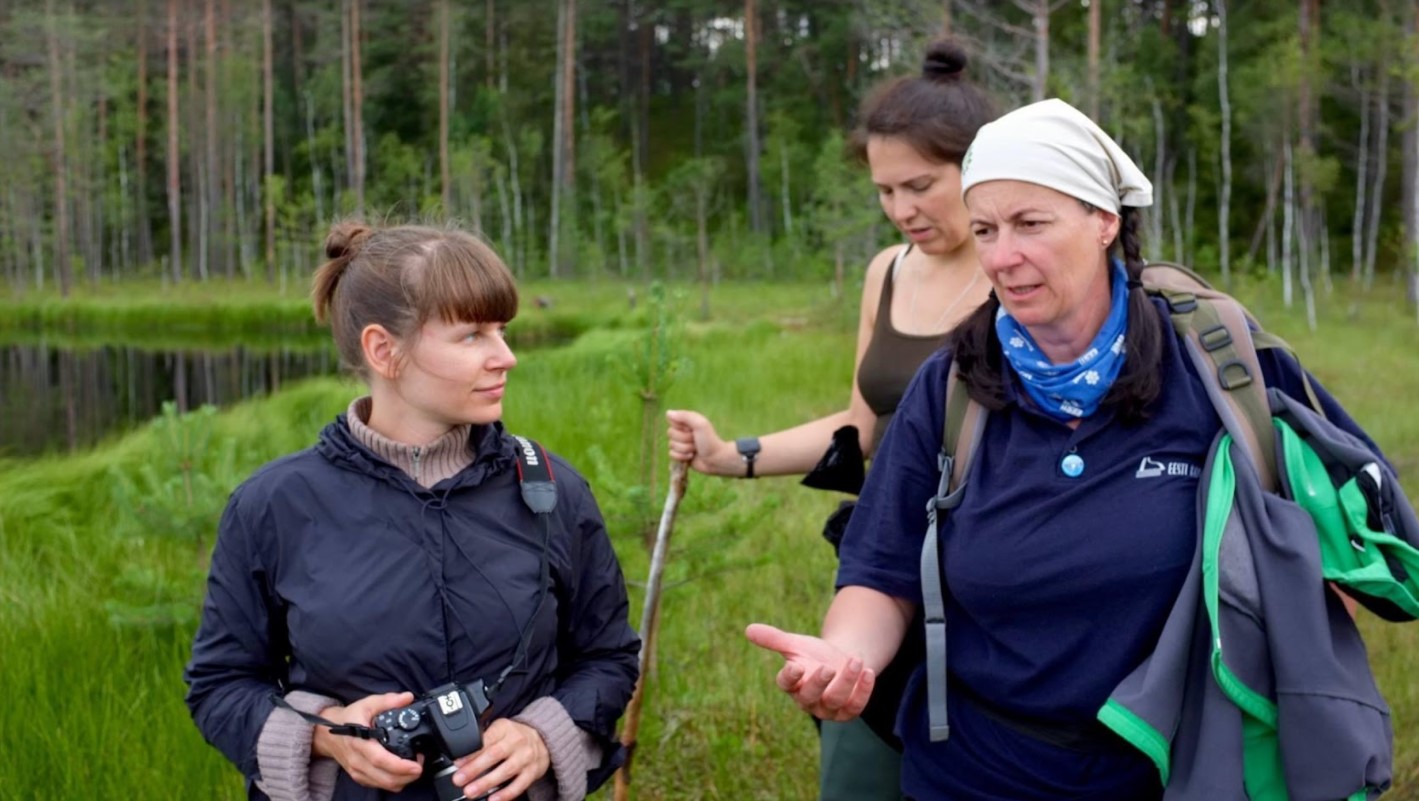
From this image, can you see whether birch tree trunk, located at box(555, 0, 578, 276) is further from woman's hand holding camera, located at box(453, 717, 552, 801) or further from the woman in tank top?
woman's hand holding camera, located at box(453, 717, 552, 801)

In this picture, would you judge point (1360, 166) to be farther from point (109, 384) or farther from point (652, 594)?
point (652, 594)

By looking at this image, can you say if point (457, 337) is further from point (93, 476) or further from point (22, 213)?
point (22, 213)

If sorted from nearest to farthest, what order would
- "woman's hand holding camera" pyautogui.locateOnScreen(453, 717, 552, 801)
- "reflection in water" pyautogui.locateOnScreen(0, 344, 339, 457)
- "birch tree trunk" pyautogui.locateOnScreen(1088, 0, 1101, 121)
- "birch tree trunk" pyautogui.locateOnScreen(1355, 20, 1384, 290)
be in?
"woman's hand holding camera" pyautogui.locateOnScreen(453, 717, 552, 801)
"reflection in water" pyautogui.locateOnScreen(0, 344, 339, 457)
"birch tree trunk" pyautogui.locateOnScreen(1088, 0, 1101, 121)
"birch tree trunk" pyautogui.locateOnScreen(1355, 20, 1384, 290)

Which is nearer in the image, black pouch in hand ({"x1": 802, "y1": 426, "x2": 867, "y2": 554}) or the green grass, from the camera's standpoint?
black pouch in hand ({"x1": 802, "y1": 426, "x2": 867, "y2": 554})

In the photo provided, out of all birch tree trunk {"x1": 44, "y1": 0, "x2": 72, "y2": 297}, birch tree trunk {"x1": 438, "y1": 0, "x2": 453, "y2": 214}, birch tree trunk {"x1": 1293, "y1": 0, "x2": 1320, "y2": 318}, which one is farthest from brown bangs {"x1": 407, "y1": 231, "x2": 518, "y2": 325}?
birch tree trunk {"x1": 44, "y1": 0, "x2": 72, "y2": 297}

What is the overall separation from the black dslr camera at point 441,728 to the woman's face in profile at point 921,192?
1238mm

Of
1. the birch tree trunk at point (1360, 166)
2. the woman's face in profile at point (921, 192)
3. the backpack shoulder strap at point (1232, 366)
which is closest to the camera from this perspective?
the backpack shoulder strap at point (1232, 366)

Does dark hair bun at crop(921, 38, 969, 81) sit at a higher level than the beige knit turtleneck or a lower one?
higher

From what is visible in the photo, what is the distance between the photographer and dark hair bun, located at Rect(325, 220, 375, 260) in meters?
2.24

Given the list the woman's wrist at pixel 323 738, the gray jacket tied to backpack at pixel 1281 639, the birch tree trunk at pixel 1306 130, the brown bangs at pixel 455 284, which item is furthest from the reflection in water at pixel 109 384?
the birch tree trunk at pixel 1306 130

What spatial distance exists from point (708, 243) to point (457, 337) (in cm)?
3467

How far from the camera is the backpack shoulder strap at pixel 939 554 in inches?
77.7

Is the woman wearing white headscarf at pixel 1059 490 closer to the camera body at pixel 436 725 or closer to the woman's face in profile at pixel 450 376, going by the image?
the camera body at pixel 436 725

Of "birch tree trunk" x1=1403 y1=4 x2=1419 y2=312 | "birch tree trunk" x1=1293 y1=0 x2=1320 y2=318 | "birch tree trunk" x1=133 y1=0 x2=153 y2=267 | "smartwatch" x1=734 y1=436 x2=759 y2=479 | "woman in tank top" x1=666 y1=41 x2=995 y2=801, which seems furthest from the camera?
"birch tree trunk" x1=133 y1=0 x2=153 y2=267
